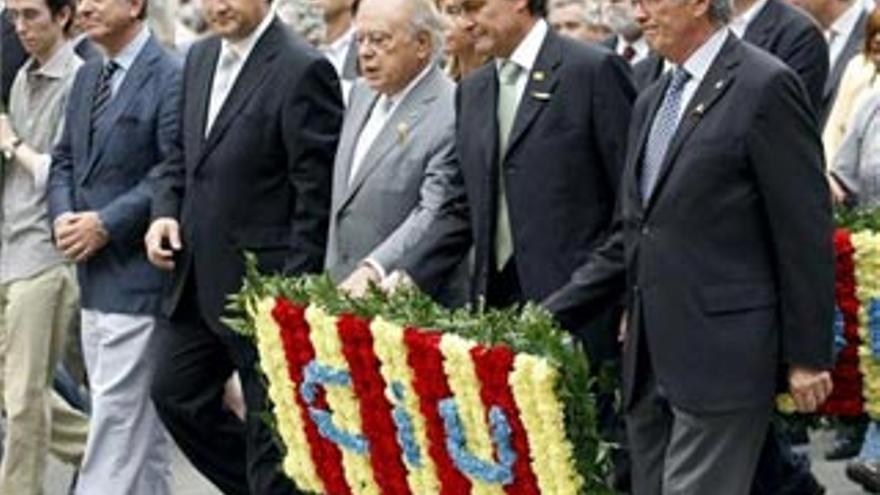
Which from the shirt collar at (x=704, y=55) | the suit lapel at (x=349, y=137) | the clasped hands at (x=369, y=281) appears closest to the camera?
the shirt collar at (x=704, y=55)

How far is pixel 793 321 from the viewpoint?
6.99 meters

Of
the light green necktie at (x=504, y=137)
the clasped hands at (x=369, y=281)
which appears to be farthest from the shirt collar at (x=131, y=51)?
the light green necktie at (x=504, y=137)

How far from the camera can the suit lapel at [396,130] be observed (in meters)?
8.70

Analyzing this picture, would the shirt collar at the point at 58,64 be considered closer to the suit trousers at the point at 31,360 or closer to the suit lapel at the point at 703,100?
the suit trousers at the point at 31,360

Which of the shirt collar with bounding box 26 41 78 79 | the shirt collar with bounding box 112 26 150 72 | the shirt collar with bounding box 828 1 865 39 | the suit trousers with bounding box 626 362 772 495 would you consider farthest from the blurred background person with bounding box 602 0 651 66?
the suit trousers with bounding box 626 362 772 495

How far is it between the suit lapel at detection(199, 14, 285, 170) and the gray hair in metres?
0.61

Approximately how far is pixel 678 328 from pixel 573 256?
1174 mm

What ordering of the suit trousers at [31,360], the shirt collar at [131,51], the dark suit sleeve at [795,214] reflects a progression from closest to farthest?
the dark suit sleeve at [795,214]
the shirt collar at [131,51]
the suit trousers at [31,360]

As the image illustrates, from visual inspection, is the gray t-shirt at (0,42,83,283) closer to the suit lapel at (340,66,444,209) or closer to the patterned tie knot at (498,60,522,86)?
the suit lapel at (340,66,444,209)

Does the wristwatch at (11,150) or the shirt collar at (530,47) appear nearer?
the shirt collar at (530,47)

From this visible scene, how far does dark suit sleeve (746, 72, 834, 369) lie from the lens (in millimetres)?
6938

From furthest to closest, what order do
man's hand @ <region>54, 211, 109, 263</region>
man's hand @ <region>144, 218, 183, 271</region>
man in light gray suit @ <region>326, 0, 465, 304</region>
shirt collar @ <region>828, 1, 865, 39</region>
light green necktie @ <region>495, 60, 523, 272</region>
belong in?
1. shirt collar @ <region>828, 1, 865, 39</region>
2. man's hand @ <region>54, 211, 109, 263</region>
3. man's hand @ <region>144, 218, 183, 271</region>
4. man in light gray suit @ <region>326, 0, 465, 304</region>
5. light green necktie @ <region>495, 60, 523, 272</region>

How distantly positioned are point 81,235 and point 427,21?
168 centimetres

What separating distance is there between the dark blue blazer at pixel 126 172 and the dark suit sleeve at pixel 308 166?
74 centimetres
